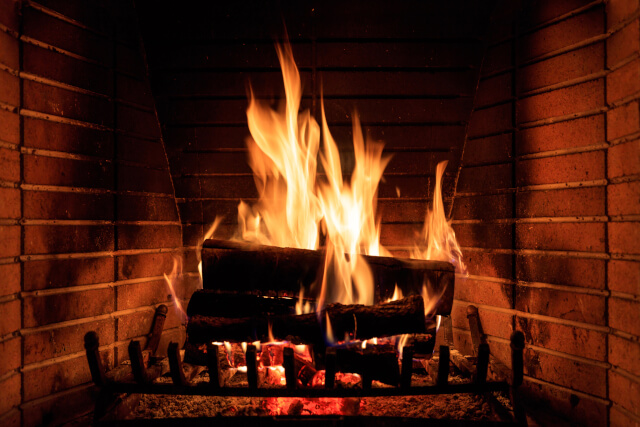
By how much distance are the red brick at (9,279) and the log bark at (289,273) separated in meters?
1.17

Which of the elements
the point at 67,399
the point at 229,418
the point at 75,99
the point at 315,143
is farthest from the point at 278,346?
the point at 75,99

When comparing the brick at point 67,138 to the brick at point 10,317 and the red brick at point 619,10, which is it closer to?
the brick at point 10,317

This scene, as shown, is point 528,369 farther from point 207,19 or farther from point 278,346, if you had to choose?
point 207,19

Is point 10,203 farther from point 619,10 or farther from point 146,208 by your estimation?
point 619,10

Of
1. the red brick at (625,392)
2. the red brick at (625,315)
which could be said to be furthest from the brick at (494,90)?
the red brick at (625,392)

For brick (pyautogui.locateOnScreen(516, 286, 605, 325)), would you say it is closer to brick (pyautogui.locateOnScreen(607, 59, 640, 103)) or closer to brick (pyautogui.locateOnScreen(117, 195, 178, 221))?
brick (pyautogui.locateOnScreen(607, 59, 640, 103))

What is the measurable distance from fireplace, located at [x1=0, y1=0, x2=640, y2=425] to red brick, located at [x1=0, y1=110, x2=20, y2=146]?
0.01m

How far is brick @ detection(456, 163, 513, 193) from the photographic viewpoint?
313 centimetres

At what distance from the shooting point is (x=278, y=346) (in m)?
2.88

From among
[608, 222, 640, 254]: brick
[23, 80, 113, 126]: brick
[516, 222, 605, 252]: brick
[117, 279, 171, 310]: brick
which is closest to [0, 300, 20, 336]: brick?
[117, 279, 171, 310]: brick

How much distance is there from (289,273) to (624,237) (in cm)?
218

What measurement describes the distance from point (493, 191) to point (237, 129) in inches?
89.9

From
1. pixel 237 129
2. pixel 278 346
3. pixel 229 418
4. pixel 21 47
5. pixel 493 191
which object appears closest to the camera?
pixel 229 418

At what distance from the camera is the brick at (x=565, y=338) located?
8.40 ft
